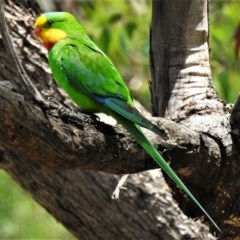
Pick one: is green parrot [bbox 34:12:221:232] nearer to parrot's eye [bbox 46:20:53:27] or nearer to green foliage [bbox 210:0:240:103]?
parrot's eye [bbox 46:20:53:27]

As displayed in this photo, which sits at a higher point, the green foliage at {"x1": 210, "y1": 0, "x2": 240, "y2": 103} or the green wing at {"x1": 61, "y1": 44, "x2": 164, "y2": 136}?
the green foliage at {"x1": 210, "y1": 0, "x2": 240, "y2": 103}

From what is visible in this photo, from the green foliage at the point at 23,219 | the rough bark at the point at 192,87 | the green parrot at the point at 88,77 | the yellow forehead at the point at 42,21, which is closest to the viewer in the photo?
the green parrot at the point at 88,77

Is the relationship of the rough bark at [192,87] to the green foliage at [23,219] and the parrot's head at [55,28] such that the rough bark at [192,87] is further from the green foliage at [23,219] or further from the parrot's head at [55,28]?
the green foliage at [23,219]

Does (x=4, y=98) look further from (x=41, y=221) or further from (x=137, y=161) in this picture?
(x=41, y=221)

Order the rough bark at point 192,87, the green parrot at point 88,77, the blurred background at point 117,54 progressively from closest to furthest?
the green parrot at point 88,77 < the rough bark at point 192,87 < the blurred background at point 117,54

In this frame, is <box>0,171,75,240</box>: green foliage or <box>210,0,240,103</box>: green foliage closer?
<box>210,0,240,103</box>: green foliage

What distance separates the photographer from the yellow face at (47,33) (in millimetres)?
3136

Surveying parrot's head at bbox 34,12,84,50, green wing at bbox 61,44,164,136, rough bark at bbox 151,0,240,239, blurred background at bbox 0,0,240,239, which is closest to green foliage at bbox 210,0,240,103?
blurred background at bbox 0,0,240,239

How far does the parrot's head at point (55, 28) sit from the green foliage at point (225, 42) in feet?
4.46

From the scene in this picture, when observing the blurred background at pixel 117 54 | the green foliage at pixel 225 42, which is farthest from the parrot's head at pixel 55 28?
the blurred background at pixel 117 54

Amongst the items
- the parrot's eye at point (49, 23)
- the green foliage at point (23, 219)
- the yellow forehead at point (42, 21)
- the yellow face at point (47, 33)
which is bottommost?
the green foliage at point (23, 219)

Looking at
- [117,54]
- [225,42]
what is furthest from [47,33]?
[225,42]

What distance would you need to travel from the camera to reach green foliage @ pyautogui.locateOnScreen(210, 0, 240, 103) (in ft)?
15.9

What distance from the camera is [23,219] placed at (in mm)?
6234
